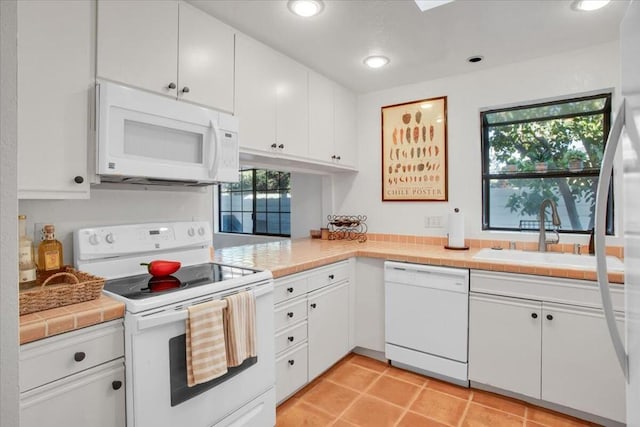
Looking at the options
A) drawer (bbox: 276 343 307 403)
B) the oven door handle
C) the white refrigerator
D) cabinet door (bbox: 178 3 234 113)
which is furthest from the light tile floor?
cabinet door (bbox: 178 3 234 113)

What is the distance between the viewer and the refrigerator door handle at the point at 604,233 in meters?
0.93

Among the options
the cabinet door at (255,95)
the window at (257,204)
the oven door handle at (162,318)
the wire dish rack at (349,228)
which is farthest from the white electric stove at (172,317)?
the window at (257,204)

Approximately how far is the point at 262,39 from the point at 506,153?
82.1 inches

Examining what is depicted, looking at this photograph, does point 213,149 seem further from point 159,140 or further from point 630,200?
point 630,200

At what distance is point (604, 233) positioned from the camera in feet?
3.23

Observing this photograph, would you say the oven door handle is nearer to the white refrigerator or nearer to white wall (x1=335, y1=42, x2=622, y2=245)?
the white refrigerator

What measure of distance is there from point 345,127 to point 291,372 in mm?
2130

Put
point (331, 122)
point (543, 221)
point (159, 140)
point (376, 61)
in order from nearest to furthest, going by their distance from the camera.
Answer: point (159, 140), point (543, 221), point (376, 61), point (331, 122)

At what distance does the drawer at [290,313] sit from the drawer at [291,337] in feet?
0.12

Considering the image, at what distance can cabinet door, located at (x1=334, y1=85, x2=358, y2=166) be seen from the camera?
3084 mm

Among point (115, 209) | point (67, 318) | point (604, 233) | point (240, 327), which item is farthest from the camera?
point (115, 209)

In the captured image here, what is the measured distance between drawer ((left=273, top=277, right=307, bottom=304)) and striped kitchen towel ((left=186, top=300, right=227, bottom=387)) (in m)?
0.54

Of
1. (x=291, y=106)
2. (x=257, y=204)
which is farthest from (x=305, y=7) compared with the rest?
(x=257, y=204)

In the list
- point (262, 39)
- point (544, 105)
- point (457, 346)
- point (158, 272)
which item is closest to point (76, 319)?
point (158, 272)
